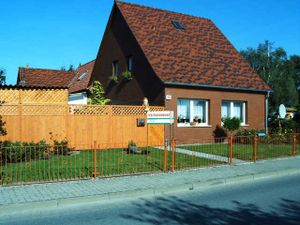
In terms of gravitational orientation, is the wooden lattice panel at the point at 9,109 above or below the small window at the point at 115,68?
below

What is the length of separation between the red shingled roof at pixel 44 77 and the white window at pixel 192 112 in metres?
16.7

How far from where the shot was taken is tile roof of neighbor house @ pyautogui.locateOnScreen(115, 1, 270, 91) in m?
19.6

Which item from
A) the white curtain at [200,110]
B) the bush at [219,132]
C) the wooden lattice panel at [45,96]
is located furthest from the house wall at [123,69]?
the wooden lattice panel at [45,96]

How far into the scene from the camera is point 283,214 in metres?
6.87

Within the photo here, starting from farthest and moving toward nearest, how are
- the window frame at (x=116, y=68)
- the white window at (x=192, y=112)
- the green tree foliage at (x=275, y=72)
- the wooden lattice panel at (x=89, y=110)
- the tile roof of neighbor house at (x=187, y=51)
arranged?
the green tree foliage at (x=275, y=72) < the window frame at (x=116, y=68) < the tile roof of neighbor house at (x=187, y=51) < the white window at (x=192, y=112) < the wooden lattice panel at (x=89, y=110)

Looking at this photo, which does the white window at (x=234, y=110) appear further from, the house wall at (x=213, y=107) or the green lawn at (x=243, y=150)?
the green lawn at (x=243, y=150)

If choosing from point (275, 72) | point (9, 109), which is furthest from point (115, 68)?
point (275, 72)

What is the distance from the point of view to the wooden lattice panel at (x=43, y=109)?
15398mm

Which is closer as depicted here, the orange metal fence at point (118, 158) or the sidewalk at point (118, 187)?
the sidewalk at point (118, 187)

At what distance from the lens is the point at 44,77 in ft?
113

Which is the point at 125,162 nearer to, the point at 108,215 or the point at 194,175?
the point at 194,175

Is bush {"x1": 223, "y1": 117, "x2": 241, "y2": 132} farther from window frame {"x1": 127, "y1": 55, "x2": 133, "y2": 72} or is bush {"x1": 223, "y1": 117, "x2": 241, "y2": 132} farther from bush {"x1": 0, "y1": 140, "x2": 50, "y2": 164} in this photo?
bush {"x1": 0, "y1": 140, "x2": 50, "y2": 164}

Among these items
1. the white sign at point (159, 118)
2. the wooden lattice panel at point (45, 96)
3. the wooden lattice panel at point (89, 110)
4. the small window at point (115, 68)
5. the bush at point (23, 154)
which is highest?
the small window at point (115, 68)

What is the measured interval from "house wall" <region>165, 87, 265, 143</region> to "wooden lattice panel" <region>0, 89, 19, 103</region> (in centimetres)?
695
